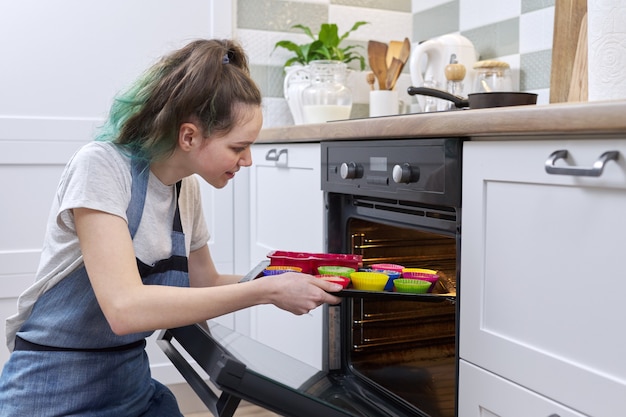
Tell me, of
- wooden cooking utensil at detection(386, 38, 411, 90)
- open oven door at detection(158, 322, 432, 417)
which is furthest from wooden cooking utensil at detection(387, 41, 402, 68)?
open oven door at detection(158, 322, 432, 417)

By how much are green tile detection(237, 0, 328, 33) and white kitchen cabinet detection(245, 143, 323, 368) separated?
0.55 metres

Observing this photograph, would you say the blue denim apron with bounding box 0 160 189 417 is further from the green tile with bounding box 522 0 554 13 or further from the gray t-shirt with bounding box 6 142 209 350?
the green tile with bounding box 522 0 554 13

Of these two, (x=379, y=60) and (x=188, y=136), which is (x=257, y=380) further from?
(x=379, y=60)

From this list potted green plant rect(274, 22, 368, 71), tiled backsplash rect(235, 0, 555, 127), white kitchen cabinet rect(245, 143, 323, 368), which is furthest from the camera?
potted green plant rect(274, 22, 368, 71)

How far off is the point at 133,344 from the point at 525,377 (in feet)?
2.40

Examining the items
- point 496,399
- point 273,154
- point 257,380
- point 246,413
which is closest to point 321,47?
point 273,154

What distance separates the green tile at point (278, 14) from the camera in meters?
2.64

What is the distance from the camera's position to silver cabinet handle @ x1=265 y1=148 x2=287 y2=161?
209cm

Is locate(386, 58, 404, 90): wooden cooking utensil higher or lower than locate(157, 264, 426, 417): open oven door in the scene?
higher

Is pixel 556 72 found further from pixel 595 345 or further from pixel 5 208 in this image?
pixel 5 208

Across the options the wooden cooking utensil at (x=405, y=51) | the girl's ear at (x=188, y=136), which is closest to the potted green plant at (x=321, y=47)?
the wooden cooking utensil at (x=405, y=51)

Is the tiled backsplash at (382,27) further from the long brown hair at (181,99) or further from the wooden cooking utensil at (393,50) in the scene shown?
the long brown hair at (181,99)

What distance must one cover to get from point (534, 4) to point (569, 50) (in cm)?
56

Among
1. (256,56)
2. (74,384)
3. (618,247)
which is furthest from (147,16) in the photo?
(618,247)
